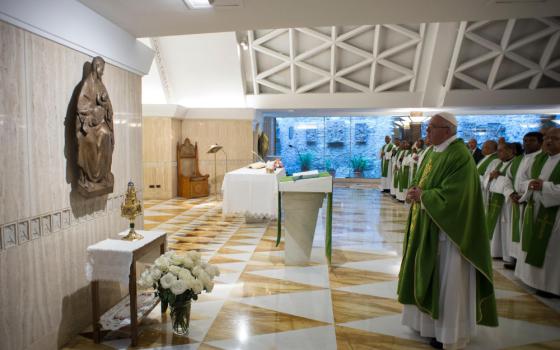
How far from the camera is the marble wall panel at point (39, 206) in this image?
2.75 metres

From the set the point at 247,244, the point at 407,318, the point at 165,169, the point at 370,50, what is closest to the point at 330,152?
the point at 370,50

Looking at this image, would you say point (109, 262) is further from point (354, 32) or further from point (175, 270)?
point (354, 32)

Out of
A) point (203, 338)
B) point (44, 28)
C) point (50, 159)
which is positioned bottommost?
point (203, 338)

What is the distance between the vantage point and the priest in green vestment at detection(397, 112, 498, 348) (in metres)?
3.16

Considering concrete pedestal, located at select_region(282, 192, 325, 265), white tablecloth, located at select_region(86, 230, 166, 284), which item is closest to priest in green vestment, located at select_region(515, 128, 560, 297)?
concrete pedestal, located at select_region(282, 192, 325, 265)

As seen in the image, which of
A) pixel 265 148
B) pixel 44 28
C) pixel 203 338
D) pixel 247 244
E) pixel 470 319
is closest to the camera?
pixel 44 28

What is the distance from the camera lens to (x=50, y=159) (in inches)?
125

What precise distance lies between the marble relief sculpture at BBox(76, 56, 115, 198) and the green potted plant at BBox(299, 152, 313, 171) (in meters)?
14.9

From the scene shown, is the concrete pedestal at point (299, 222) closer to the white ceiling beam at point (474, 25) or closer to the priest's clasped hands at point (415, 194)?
the priest's clasped hands at point (415, 194)

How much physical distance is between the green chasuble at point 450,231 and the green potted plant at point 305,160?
1513 centimetres

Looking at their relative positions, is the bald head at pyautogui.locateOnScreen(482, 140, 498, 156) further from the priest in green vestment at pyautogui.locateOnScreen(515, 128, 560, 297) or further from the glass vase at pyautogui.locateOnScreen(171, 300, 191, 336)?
the glass vase at pyautogui.locateOnScreen(171, 300, 191, 336)

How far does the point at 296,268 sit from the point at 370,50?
29.4ft

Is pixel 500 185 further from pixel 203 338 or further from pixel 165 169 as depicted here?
pixel 165 169

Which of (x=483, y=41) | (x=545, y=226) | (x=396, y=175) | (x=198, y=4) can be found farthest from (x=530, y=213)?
(x=483, y=41)
